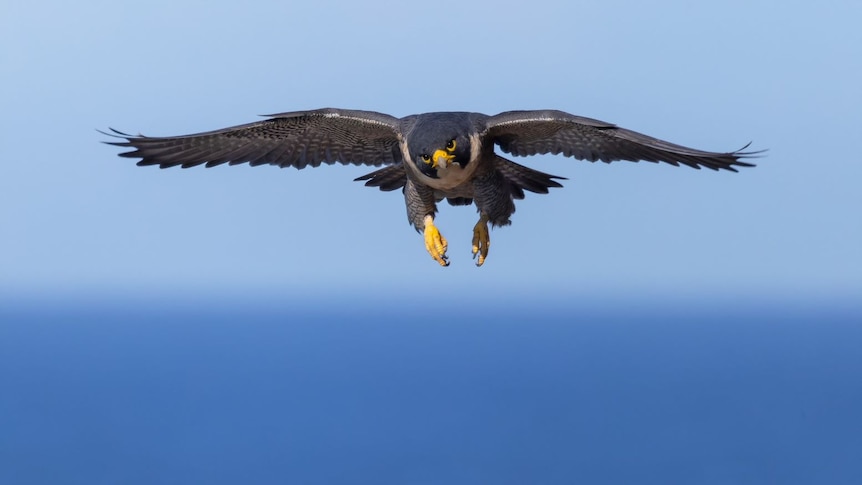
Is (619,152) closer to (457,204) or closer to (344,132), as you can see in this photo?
(457,204)

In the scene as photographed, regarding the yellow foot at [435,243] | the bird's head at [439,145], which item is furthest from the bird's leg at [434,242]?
the bird's head at [439,145]

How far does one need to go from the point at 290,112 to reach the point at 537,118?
2.52 meters

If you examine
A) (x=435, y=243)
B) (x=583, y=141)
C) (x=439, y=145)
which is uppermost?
(x=583, y=141)

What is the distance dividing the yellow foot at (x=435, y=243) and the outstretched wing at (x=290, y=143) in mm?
1075

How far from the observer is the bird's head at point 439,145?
28.8ft

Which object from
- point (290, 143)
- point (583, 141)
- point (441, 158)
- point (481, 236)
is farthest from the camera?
point (290, 143)

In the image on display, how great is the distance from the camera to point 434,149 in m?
8.77

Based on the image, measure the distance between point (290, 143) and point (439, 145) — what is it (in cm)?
258

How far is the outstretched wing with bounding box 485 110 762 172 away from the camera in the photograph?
8711mm

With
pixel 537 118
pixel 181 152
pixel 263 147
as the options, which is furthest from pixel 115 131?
pixel 537 118

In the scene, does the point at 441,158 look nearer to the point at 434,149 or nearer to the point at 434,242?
the point at 434,149

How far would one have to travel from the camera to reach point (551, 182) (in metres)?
10.4

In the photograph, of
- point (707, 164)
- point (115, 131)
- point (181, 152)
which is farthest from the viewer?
point (181, 152)

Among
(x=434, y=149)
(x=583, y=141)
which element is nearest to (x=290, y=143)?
(x=434, y=149)
